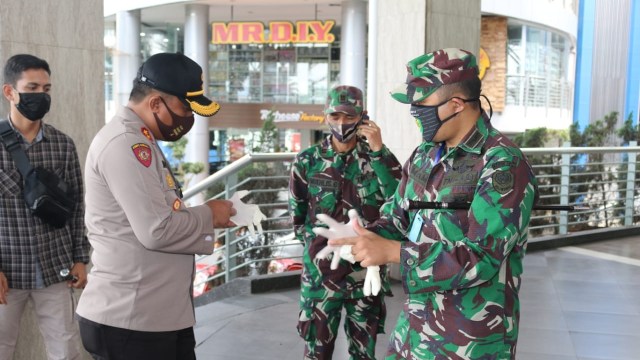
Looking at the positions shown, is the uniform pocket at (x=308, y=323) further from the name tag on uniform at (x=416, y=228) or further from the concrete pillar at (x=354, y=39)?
the concrete pillar at (x=354, y=39)

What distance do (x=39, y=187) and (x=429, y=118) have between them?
71.3 inches

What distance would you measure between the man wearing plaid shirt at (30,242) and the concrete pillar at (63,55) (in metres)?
0.42

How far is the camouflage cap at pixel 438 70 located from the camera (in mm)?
1897

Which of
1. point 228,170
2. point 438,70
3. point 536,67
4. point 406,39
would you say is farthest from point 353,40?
point 438,70

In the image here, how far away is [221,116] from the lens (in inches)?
976

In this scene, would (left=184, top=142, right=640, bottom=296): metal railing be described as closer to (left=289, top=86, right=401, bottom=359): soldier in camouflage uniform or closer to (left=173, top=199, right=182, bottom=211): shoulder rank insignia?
(left=289, top=86, right=401, bottom=359): soldier in camouflage uniform

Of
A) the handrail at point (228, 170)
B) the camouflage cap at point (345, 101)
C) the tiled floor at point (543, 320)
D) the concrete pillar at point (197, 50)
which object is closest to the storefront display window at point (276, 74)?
the concrete pillar at point (197, 50)

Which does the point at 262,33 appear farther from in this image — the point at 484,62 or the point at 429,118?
the point at 429,118

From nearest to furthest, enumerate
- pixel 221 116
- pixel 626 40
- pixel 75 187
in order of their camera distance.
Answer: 1. pixel 75 187
2. pixel 626 40
3. pixel 221 116

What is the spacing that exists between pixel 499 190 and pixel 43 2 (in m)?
2.67

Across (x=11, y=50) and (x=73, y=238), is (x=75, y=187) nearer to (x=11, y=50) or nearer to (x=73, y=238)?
(x=73, y=238)

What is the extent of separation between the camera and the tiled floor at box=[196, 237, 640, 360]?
167 inches

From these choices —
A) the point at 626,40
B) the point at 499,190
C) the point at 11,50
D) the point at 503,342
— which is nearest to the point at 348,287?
the point at 503,342

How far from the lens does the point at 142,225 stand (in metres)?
1.91
